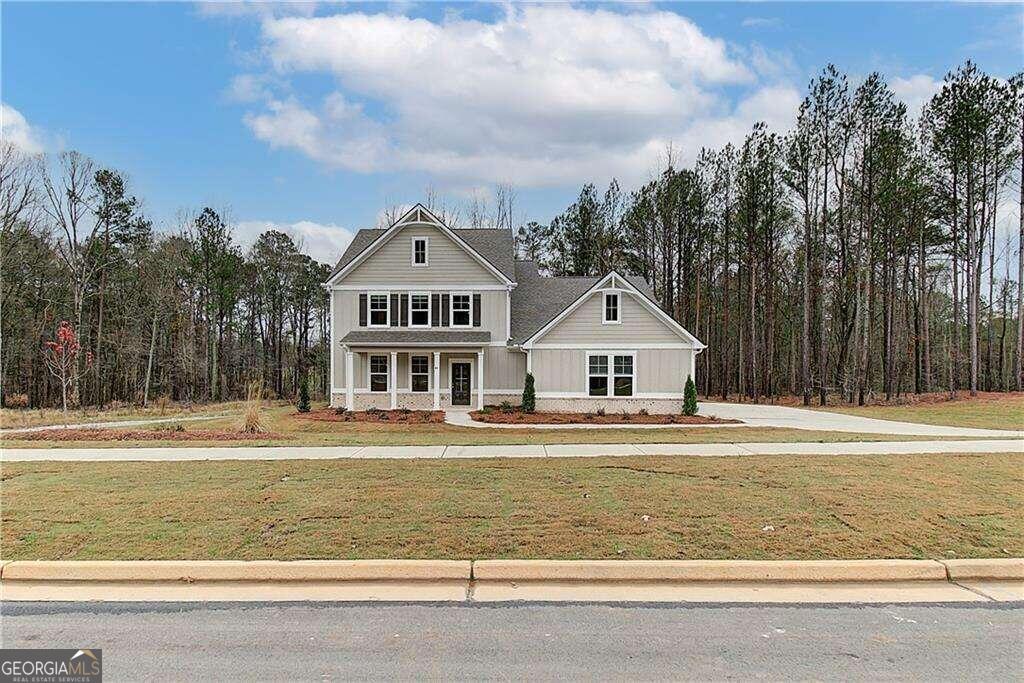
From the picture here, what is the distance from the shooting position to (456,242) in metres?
25.4

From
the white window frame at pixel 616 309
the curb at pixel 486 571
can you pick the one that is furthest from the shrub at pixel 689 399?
the curb at pixel 486 571

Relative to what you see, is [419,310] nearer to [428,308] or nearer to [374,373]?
[428,308]

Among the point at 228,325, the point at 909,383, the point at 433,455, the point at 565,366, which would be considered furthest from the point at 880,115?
the point at 228,325

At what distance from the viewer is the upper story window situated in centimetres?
2538

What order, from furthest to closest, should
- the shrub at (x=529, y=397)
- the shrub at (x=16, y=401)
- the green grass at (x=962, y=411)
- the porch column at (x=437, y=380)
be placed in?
the shrub at (x=16, y=401)
the porch column at (x=437, y=380)
the shrub at (x=529, y=397)
the green grass at (x=962, y=411)

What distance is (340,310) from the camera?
83.2 ft

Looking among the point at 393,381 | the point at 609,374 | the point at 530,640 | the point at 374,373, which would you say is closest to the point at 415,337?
the point at 393,381

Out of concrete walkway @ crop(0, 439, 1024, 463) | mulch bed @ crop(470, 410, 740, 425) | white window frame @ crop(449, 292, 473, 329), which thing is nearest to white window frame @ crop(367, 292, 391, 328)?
white window frame @ crop(449, 292, 473, 329)

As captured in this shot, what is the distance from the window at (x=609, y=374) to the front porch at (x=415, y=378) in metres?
4.34

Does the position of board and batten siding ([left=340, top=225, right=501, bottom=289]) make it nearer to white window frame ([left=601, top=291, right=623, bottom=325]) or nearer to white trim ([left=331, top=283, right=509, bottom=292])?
white trim ([left=331, top=283, right=509, bottom=292])

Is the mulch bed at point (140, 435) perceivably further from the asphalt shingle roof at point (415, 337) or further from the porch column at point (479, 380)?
the porch column at point (479, 380)

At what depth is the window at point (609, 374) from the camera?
77.2ft

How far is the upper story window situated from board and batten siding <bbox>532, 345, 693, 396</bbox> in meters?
6.05

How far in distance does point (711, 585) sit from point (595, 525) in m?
1.43
